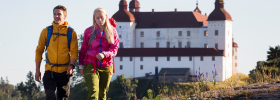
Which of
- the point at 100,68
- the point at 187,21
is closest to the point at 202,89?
the point at 100,68

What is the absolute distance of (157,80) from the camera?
5447 centimetres

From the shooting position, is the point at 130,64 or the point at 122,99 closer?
the point at 122,99

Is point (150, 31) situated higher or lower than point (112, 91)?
higher

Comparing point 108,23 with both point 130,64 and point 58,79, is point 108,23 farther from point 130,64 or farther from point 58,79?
point 130,64

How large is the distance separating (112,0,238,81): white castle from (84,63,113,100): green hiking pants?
4761cm

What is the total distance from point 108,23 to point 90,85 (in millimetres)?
942

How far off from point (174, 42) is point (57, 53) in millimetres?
56016

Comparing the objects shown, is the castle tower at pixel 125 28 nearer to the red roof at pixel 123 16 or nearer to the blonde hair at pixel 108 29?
the red roof at pixel 123 16

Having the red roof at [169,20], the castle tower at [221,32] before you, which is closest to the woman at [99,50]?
the castle tower at [221,32]

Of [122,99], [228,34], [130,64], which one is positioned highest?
[228,34]

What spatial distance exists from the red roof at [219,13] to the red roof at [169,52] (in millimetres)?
4816

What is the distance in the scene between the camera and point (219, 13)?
58.2 metres

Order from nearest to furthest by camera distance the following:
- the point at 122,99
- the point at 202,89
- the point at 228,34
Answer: the point at 202,89 < the point at 122,99 < the point at 228,34

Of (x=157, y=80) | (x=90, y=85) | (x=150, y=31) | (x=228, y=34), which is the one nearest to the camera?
(x=90, y=85)
